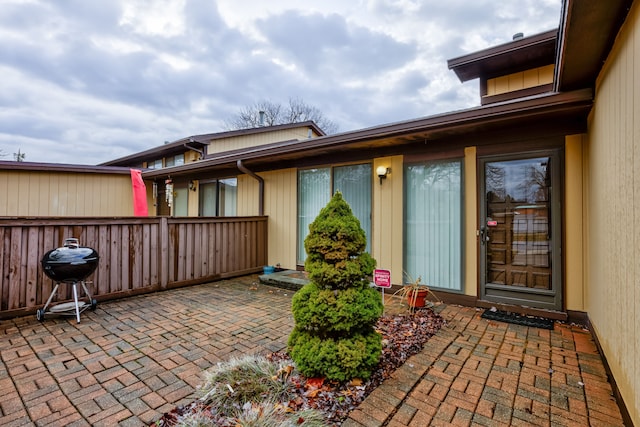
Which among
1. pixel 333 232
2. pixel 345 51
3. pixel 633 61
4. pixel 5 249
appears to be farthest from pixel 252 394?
pixel 345 51

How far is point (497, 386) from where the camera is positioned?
2.02 meters

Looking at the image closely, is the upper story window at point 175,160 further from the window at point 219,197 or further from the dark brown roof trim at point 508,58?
the dark brown roof trim at point 508,58

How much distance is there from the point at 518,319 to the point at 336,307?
105 inches

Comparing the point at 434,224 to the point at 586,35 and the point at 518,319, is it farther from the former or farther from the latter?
the point at 586,35

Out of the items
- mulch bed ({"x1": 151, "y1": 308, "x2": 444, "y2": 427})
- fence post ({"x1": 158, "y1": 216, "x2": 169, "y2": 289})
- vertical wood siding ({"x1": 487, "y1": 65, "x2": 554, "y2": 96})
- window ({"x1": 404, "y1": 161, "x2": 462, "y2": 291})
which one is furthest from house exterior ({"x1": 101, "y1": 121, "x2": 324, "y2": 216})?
mulch bed ({"x1": 151, "y1": 308, "x2": 444, "y2": 427})

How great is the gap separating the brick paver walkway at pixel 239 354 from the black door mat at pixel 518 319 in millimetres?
118

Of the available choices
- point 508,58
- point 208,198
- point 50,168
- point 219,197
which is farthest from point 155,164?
point 508,58

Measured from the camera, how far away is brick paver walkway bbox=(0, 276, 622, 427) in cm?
170

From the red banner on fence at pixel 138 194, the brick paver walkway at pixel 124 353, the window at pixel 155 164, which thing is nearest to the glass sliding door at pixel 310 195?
the brick paver walkway at pixel 124 353

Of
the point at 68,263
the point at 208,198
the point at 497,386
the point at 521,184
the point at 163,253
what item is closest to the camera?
the point at 497,386

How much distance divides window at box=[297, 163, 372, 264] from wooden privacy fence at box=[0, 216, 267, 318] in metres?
1.07

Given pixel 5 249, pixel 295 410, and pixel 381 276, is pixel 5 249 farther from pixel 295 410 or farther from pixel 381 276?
pixel 381 276

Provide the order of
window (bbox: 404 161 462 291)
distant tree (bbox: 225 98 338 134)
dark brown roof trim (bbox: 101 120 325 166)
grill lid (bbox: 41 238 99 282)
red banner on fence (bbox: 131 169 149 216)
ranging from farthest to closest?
distant tree (bbox: 225 98 338 134), dark brown roof trim (bbox: 101 120 325 166), red banner on fence (bbox: 131 169 149 216), window (bbox: 404 161 462 291), grill lid (bbox: 41 238 99 282)

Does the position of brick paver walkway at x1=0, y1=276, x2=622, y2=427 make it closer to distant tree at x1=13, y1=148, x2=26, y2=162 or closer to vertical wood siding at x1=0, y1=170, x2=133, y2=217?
vertical wood siding at x1=0, y1=170, x2=133, y2=217
